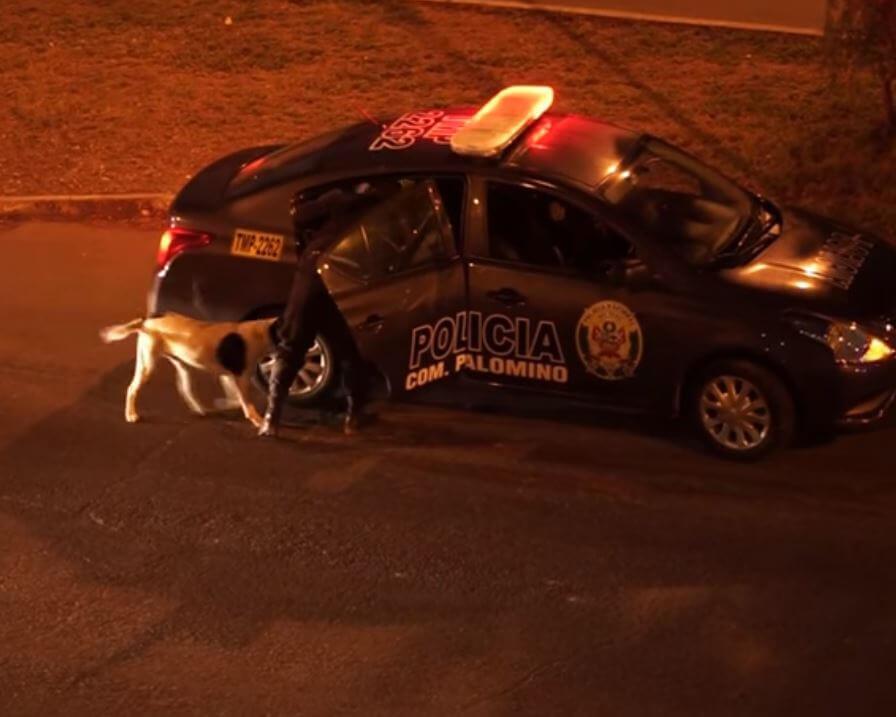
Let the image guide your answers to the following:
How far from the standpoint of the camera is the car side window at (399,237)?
7422 mm

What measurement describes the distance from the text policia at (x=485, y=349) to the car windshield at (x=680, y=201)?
74cm

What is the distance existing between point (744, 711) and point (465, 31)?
1118cm

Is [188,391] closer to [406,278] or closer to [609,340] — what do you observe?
[406,278]

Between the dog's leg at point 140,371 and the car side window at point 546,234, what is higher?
the car side window at point 546,234

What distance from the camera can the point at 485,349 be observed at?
743cm

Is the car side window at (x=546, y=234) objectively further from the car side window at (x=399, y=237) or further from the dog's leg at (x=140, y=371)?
the dog's leg at (x=140, y=371)

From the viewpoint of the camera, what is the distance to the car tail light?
25.9 feet

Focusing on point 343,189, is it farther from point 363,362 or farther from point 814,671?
point 814,671

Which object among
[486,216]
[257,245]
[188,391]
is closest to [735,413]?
[486,216]

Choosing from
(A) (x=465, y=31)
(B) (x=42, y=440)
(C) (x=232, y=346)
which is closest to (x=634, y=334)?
(C) (x=232, y=346)

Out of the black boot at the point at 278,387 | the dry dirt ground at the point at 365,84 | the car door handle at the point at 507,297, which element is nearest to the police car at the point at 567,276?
the car door handle at the point at 507,297

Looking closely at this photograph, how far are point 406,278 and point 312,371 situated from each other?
32.6 inches

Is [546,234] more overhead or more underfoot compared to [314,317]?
more overhead

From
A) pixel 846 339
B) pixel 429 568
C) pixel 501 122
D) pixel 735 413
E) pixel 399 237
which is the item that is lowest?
pixel 429 568
